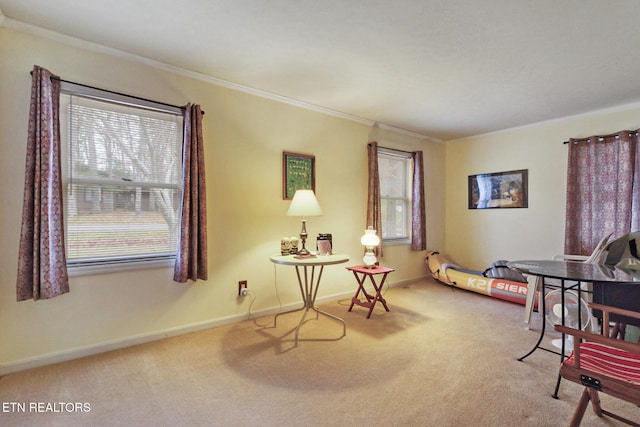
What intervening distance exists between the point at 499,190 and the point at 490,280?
57.6 inches

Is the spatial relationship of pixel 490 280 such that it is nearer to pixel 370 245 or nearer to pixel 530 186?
pixel 530 186

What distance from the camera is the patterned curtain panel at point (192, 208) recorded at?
2621mm

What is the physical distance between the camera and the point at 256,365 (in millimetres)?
2209

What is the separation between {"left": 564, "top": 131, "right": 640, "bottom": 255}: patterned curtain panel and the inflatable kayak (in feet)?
2.46

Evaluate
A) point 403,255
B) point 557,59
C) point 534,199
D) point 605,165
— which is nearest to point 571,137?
point 605,165

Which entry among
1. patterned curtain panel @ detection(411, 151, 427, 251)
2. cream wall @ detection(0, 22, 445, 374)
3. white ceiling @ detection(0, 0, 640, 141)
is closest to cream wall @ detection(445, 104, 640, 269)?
white ceiling @ detection(0, 0, 640, 141)

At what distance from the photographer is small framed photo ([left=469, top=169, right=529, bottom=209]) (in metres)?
4.41

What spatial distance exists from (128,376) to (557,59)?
4.00m

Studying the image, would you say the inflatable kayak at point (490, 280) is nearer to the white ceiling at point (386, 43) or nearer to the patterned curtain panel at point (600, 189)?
the patterned curtain panel at point (600, 189)

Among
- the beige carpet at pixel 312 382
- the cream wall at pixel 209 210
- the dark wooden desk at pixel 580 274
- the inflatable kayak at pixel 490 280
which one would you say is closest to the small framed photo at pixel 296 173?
the cream wall at pixel 209 210

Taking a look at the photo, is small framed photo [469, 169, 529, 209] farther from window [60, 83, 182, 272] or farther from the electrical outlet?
window [60, 83, 182, 272]

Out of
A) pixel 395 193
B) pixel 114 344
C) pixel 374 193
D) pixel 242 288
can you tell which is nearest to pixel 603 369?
pixel 242 288

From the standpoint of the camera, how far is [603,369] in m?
1.37

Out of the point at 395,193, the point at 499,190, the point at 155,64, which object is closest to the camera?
the point at 155,64
